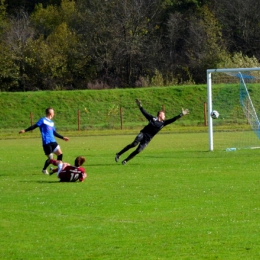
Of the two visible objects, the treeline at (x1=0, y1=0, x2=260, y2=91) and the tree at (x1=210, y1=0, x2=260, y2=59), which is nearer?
the treeline at (x1=0, y1=0, x2=260, y2=91)

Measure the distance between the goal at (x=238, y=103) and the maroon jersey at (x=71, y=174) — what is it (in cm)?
1025

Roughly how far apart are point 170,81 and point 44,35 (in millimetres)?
15923

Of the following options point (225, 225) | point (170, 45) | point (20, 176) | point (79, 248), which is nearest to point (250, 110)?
point (20, 176)

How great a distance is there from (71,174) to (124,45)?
54197 mm

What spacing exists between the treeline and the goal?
107ft

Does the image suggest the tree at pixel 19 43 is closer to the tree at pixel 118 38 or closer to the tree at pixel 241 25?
the tree at pixel 118 38

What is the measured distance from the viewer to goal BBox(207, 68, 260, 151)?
91.4ft

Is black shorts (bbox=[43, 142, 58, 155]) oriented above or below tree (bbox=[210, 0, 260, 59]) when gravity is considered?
below

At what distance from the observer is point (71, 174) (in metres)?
18.1

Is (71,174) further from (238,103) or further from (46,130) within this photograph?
(238,103)

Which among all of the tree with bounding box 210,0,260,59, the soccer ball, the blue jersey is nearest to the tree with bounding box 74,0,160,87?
the tree with bounding box 210,0,260,59

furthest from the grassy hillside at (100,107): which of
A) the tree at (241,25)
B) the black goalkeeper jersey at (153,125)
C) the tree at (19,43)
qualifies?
the black goalkeeper jersey at (153,125)

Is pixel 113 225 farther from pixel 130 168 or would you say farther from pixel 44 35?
pixel 44 35

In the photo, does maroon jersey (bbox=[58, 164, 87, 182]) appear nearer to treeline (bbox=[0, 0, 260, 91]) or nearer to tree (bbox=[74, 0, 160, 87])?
treeline (bbox=[0, 0, 260, 91])
